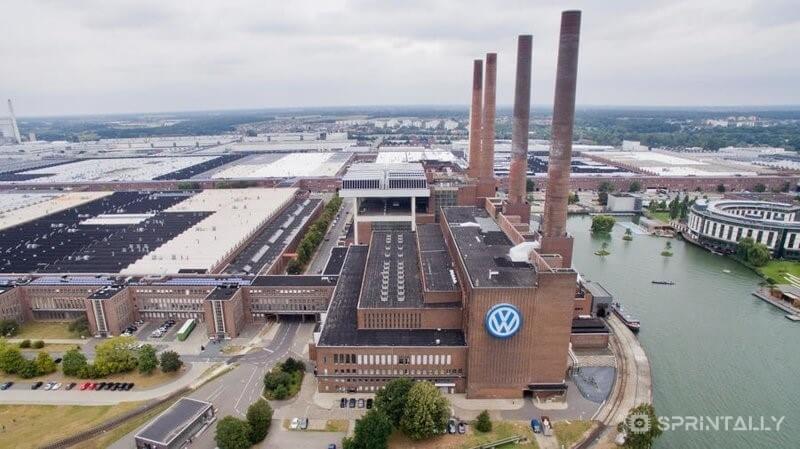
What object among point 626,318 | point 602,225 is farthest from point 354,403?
point 602,225

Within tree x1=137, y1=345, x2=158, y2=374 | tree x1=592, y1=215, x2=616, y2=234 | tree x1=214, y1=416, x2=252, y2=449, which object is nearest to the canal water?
tree x1=592, y1=215, x2=616, y2=234

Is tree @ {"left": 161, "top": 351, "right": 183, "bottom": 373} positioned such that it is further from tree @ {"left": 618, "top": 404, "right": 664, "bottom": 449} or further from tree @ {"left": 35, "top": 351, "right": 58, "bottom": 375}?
tree @ {"left": 618, "top": 404, "right": 664, "bottom": 449}

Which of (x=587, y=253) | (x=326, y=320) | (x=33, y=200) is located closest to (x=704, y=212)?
(x=587, y=253)

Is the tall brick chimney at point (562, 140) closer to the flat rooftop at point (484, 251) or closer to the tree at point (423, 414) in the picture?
the flat rooftop at point (484, 251)

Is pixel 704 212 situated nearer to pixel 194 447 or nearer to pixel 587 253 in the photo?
pixel 587 253

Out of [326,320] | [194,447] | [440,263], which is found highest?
[440,263]
